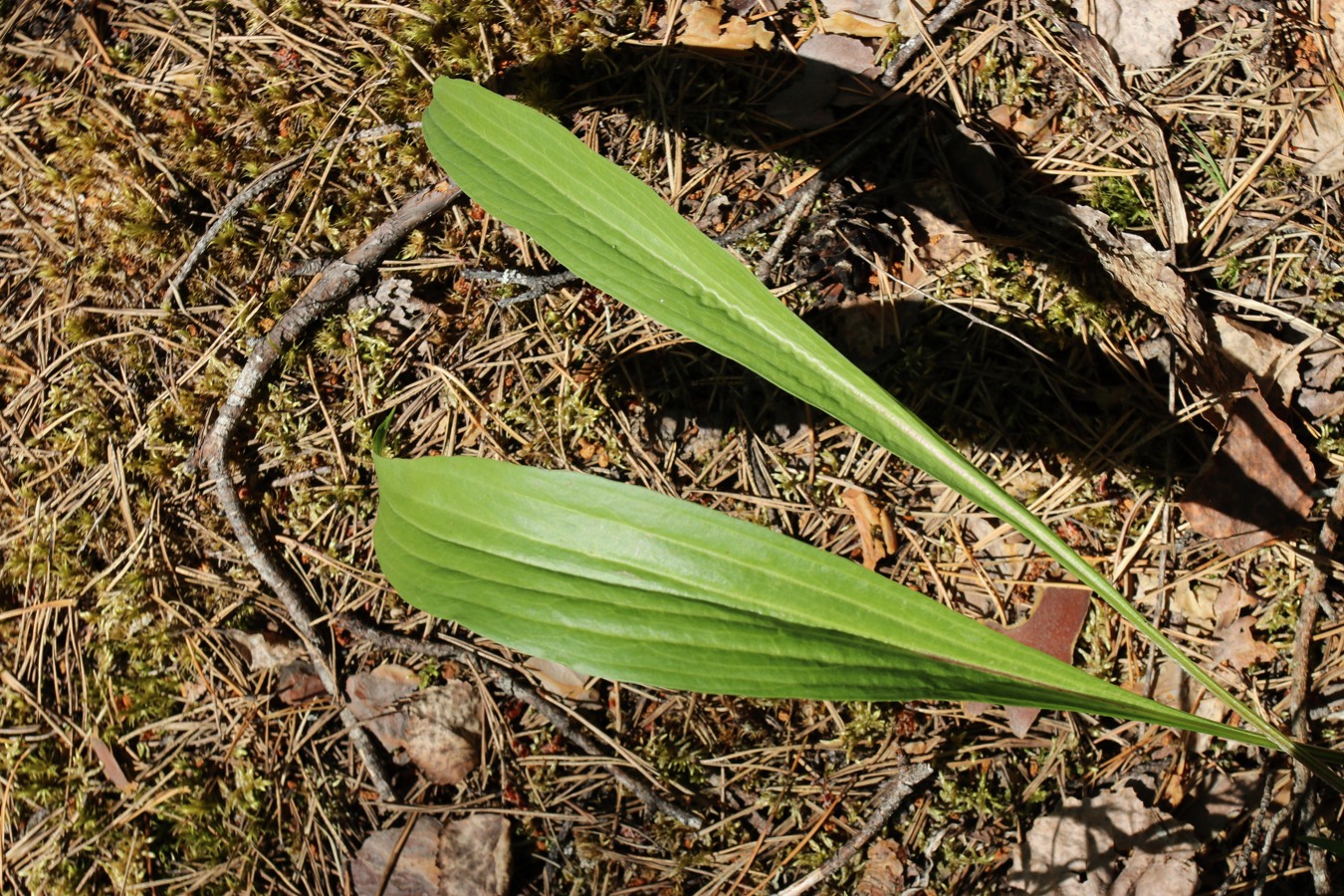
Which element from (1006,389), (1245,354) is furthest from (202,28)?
(1245,354)

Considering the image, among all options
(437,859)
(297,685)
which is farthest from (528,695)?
(297,685)

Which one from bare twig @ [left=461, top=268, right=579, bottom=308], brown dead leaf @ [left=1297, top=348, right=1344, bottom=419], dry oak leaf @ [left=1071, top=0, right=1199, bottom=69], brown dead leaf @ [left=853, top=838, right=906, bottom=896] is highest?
dry oak leaf @ [left=1071, top=0, right=1199, bottom=69]

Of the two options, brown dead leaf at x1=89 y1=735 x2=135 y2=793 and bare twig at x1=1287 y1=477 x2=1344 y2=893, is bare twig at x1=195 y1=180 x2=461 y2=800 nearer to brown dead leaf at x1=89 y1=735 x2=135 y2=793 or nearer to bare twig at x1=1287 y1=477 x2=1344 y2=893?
brown dead leaf at x1=89 y1=735 x2=135 y2=793

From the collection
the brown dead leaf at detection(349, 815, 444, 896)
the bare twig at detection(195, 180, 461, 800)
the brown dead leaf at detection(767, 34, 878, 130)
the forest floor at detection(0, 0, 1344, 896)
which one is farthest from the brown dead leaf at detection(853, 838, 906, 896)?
the brown dead leaf at detection(767, 34, 878, 130)

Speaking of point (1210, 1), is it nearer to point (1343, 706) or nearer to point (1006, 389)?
point (1006, 389)

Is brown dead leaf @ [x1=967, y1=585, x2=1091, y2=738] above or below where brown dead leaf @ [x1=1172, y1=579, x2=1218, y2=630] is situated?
below

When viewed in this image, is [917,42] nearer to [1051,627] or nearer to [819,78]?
[819,78]
